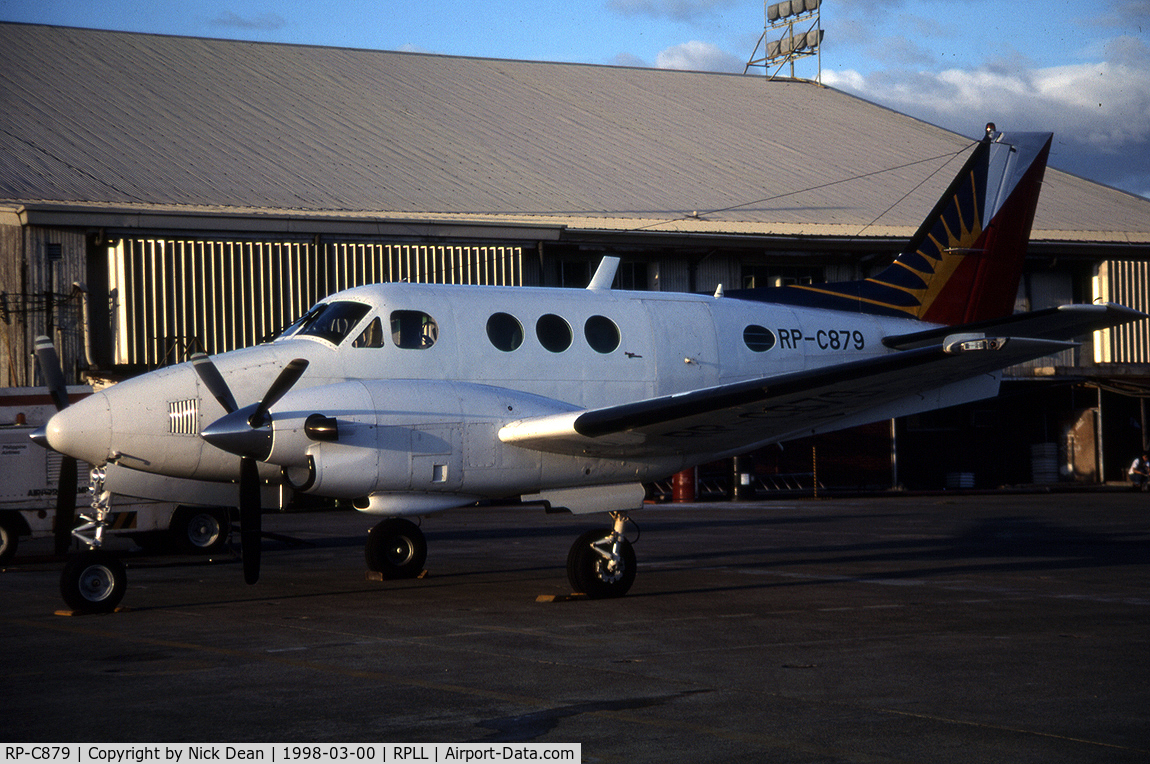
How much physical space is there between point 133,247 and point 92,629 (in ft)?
58.5

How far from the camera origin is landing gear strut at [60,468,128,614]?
10656 mm

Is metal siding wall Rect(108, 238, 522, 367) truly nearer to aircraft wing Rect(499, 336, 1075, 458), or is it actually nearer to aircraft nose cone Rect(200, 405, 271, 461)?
→ aircraft nose cone Rect(200, 405, 271, 461)

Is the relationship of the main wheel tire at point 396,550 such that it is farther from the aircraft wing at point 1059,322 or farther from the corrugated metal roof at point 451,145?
the corrugated metal roof at point 451,145

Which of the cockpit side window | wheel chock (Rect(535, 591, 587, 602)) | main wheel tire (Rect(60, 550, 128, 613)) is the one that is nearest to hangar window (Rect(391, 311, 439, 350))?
the cockpit side window

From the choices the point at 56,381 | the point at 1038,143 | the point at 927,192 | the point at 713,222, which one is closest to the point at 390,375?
the point at 56,381

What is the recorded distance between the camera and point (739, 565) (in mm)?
14578

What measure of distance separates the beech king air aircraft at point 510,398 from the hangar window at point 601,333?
0.02 metres

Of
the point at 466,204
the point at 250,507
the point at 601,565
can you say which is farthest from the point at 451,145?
the point at 250,507

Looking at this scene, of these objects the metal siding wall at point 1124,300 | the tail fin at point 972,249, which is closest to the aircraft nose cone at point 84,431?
the tail fin at point 972,249

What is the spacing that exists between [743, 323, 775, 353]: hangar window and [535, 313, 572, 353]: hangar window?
2319 millimetres

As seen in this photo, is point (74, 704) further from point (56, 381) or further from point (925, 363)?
point (925, 363)

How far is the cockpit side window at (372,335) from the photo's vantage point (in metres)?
11.5

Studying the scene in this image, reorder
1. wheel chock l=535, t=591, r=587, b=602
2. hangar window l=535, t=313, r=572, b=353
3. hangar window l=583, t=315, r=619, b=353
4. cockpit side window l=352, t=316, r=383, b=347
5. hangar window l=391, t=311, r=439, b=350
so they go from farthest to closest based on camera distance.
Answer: hangar window l=583, t=315, r=619, b=353 < hangar window l=535, t=313, r=572, b=353 < hangar window l=391, t=311, r=439, b=350 < cockpit side window l=352, t=316, r=383, b=347 < wheel chock l=535, t=591, r=587, b=602

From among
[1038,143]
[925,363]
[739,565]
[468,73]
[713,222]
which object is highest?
[468,73]
